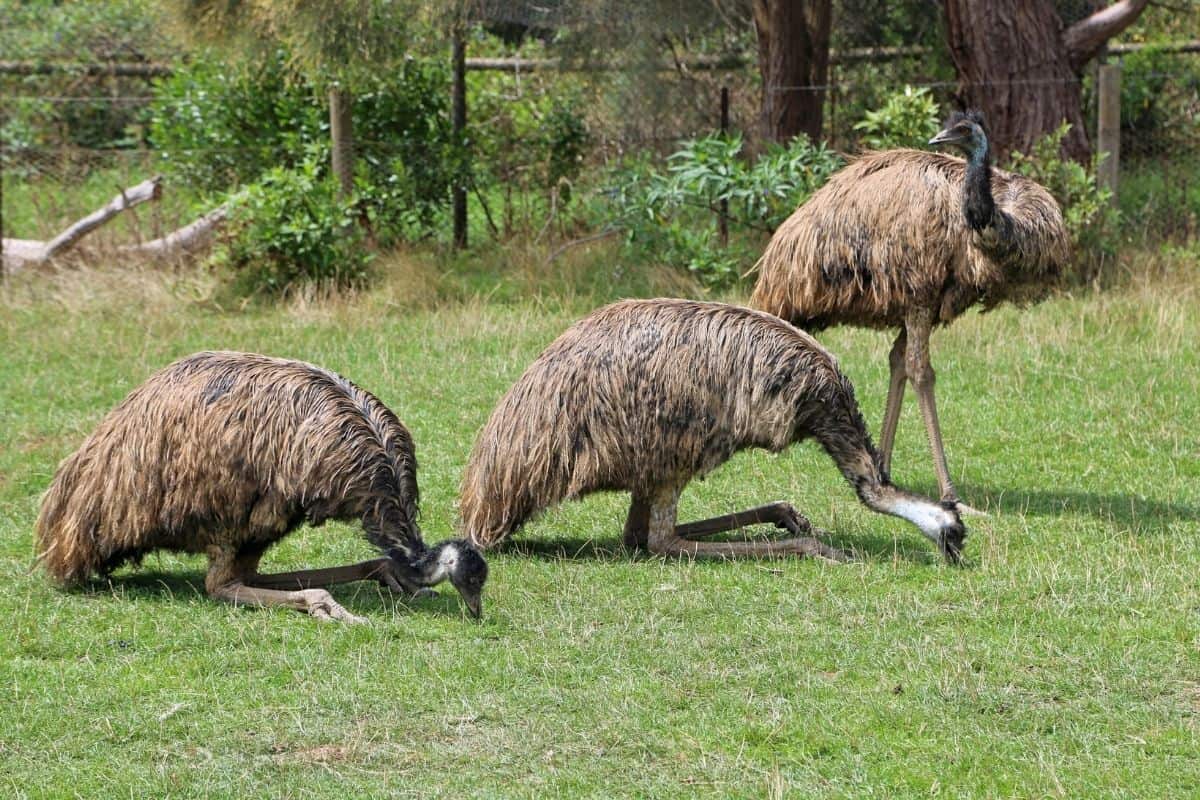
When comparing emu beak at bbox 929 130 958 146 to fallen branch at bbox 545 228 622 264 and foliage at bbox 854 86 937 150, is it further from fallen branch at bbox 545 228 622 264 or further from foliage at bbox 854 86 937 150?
fallen branch at bbox 545 228 622 264

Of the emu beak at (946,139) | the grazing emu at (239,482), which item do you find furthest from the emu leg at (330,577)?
the emu beak at (946,139)

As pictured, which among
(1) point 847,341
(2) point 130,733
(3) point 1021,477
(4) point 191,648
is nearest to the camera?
(2) point 130,733

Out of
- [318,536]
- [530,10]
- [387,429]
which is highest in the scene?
[530,10]

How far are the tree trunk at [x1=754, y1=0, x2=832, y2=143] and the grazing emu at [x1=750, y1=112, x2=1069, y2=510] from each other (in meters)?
6.07

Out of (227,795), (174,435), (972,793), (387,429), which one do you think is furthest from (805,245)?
(227,795)

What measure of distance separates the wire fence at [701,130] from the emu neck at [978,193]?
629 centimetres

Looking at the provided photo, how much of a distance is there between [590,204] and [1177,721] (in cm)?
964

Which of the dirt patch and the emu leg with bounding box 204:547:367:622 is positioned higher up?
the emu leg with bounding box 204:547:367:622

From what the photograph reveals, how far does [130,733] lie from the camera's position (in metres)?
5.34

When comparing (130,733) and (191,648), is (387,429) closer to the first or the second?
(191,648)

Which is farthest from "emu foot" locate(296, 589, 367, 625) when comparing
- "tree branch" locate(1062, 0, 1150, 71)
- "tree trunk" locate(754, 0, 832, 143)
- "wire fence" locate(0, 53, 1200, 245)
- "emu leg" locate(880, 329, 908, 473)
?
"tree branch" locate(1062, 0, 1150, 71)

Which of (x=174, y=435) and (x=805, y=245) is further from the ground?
(x=805, y=245)

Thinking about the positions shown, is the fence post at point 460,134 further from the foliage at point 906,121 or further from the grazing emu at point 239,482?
the grazing emu at point 239,482

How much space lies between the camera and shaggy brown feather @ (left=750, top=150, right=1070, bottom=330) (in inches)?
318
